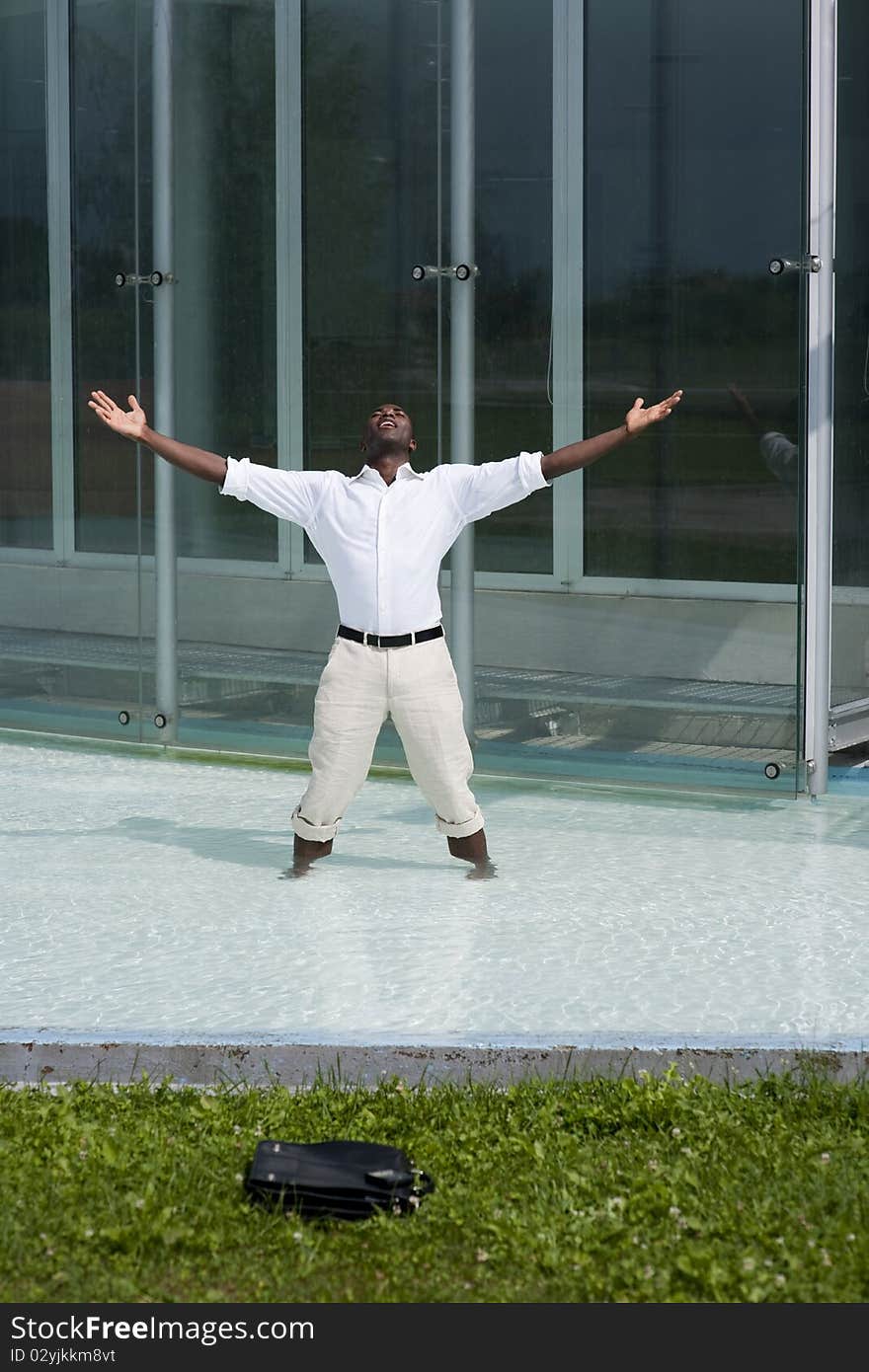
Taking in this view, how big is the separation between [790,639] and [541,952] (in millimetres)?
2940

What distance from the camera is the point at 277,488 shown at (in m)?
6.97

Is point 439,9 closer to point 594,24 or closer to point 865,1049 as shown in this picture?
point 594,24

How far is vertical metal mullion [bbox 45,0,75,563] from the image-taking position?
33.8 feet

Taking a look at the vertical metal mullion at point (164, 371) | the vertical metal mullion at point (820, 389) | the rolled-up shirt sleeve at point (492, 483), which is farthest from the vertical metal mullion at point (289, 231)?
the rolled-up shirt sleeve at point (492, 483)

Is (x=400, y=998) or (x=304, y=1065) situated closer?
(x=304, y=1065)

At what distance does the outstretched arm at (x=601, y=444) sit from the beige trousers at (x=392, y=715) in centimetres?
75

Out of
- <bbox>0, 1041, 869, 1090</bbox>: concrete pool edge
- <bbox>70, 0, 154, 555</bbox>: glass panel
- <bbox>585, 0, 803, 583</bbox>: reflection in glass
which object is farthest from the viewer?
<bbox>70, 0, 154, 555</bbox>: glass panel

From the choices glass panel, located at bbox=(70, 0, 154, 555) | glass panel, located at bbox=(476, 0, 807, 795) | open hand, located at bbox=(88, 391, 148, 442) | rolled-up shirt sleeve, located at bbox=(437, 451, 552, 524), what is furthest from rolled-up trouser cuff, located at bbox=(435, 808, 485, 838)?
glass panel, located at bbox=(70, 0, 154, 555)

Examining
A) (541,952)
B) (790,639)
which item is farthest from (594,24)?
(541,952)

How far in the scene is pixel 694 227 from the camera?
8.59 metres

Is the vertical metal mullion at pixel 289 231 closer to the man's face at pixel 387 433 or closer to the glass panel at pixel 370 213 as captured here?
the glass panel at pixel 370 213

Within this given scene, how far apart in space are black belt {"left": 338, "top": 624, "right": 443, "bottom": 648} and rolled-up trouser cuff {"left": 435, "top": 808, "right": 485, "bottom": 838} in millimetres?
667

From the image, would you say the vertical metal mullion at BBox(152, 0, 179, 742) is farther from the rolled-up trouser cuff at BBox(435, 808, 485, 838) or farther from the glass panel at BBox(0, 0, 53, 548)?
the rolled-up trouser cuff at BBox(435, 808, 485, 838)

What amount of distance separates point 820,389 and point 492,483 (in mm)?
2173
